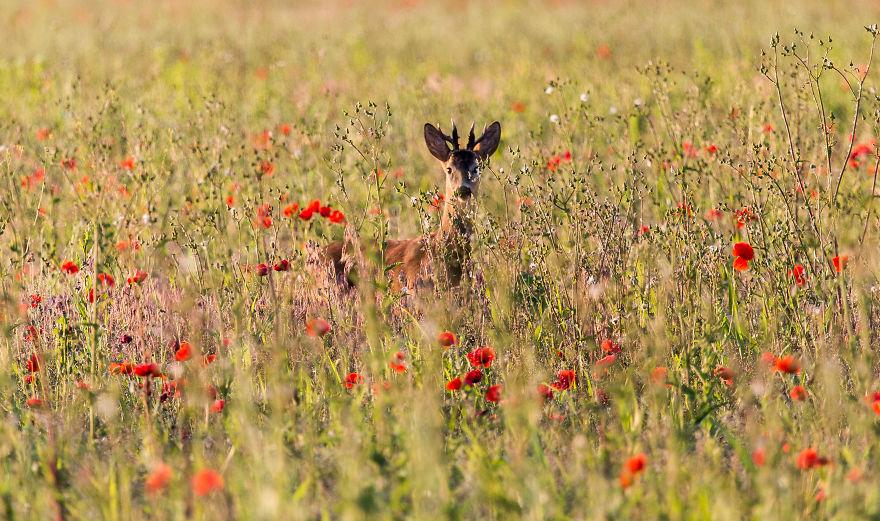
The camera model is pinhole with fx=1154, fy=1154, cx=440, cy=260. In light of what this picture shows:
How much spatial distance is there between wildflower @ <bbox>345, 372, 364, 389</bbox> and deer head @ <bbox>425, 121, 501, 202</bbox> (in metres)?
1.52

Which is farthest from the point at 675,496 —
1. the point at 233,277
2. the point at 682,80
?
the point at 682,80

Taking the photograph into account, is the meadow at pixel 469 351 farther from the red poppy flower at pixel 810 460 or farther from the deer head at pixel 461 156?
the deer head at pixel 461 156

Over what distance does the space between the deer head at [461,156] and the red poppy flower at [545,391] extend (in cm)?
153

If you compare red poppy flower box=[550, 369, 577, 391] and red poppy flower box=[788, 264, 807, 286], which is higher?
red poppy flower box=[788, 264, 807, 286]

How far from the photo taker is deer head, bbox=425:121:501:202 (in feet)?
19.1

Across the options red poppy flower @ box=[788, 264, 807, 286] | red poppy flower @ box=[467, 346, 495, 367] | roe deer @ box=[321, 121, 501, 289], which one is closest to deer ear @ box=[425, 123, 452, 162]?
roe deer @ box=[321, 121, 501, 289]

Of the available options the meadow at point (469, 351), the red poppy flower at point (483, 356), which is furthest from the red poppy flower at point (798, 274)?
the red poppy flower at point (483, 356)

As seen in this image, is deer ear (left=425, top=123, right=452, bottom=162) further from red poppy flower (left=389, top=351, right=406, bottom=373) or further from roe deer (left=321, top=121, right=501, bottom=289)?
red poppy flower (left=389, top=351, right=406, bottom=373)

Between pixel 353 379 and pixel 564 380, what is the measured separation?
76 centimetres

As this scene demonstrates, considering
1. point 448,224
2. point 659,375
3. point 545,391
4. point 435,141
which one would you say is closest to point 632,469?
point 659,375

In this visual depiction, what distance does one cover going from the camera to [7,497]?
3270 mm

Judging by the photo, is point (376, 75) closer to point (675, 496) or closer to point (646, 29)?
point (646, 29)

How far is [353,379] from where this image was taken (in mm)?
4148

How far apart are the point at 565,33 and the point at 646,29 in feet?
3.84
